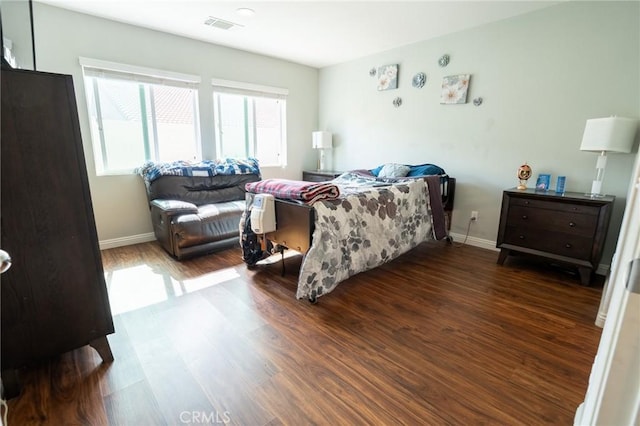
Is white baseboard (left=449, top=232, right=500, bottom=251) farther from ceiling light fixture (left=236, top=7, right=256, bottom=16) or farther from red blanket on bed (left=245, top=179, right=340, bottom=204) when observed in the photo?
ceiling light fixture (left=236, top=7, right=256, bottom=16)

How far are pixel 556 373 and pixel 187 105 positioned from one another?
416 cm

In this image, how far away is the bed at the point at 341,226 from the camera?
212 cm

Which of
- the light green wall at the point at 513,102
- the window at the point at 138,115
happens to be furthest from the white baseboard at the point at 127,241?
the light green wall at the point at 513,102

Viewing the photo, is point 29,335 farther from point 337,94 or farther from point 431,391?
point 337,94

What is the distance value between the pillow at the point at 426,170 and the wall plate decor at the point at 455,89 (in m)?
0.76

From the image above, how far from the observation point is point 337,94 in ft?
15.4

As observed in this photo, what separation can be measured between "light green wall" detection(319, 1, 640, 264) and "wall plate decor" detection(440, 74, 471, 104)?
6 cm

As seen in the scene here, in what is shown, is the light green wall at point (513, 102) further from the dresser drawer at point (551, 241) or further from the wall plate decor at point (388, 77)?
the dresser drawer at point (551, 241)

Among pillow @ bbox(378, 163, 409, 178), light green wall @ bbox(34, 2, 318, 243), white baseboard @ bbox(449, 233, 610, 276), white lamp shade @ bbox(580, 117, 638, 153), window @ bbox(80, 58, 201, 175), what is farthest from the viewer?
pillow @ bbox(378, 163, 409, 178)

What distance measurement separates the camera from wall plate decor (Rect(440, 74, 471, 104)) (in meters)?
3.32


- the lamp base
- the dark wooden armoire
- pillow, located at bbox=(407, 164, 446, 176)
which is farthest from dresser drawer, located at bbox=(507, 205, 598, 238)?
the dark wooden armoire

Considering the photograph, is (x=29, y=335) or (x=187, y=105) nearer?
(x=29, y=335)

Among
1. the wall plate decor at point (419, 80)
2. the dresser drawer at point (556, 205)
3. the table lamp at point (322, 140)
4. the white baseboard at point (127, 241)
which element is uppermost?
the wall plate decor at point (419, 80)

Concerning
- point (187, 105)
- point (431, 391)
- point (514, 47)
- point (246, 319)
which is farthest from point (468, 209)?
point (187, 105)
